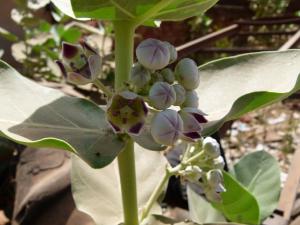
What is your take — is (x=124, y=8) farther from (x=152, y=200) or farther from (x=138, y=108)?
(x=152, y=200)

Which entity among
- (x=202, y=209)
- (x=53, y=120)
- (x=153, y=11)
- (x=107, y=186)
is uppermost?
(x=153, y=11)

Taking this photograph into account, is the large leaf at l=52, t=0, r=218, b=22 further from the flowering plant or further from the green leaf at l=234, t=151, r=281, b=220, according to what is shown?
the green leaf at l=234, t=151, r=281, b=220

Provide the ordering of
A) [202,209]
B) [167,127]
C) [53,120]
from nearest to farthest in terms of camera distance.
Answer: [167,127] → [53,120] → [202,209]

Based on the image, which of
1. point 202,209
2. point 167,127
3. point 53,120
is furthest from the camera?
point 202,209

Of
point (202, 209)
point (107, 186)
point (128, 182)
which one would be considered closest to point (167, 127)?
point (128, 182)

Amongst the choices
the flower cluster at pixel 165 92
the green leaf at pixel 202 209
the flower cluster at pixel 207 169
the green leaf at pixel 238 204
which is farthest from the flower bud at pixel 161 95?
the green leaf at pixel 202 209

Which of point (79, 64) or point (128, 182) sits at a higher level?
point (79, 64)

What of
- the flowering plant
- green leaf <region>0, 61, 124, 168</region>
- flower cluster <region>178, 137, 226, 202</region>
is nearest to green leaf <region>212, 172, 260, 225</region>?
the flowering plant
